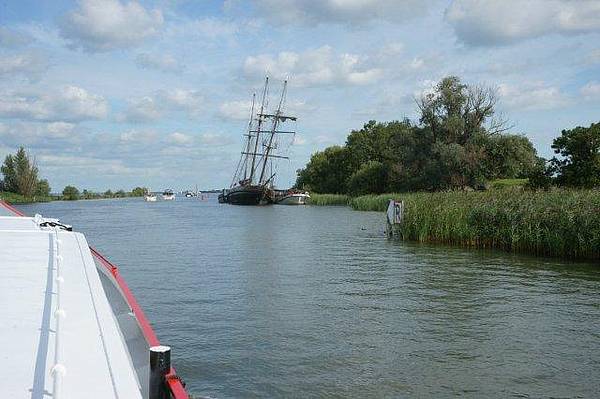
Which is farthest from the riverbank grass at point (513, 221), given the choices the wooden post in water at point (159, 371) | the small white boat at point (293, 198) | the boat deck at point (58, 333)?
the small white boat at point (293, 198)

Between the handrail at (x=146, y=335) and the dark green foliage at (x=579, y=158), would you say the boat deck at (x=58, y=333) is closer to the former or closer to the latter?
the handrail at (x=146, y=335)

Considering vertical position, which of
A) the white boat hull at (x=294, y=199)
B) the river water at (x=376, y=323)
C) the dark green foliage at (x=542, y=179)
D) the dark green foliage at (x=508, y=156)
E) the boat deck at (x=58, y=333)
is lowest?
the river water at (x=376, y=323)

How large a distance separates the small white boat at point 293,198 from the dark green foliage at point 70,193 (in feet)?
242

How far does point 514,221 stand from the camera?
21.4m

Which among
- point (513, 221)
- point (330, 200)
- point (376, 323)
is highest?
point (330, 200)

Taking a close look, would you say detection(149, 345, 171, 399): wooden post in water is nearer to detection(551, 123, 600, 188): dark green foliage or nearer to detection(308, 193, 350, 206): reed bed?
detection(551, 123, 600, 188): dark green foliage

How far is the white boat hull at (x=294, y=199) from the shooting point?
8644 centimetres

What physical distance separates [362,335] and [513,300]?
4.70 metres

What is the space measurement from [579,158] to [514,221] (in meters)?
19.1

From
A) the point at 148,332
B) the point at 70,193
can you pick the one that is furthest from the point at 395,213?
the point at 70,193

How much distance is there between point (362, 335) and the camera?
10.1 m

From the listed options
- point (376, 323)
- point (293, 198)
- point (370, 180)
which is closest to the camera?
point (376, 323)

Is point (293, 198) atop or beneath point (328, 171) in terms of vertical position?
beneath

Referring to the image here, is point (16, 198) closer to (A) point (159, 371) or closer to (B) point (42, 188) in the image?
(B) point (42, 188)
